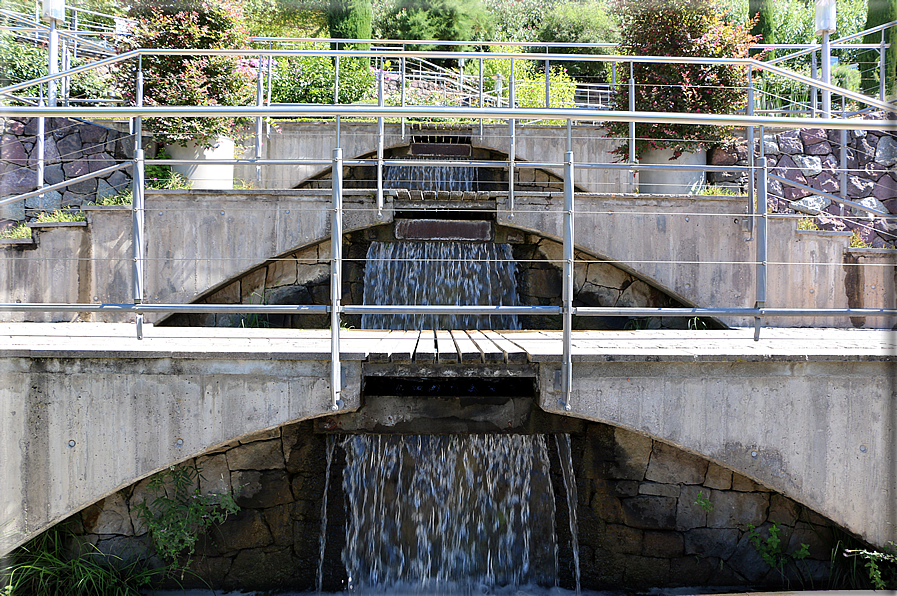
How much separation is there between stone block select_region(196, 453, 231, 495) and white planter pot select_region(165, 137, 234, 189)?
3007 mm

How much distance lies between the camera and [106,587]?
126 inches

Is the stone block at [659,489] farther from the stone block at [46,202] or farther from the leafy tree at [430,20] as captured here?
the leafy tree at [430,20]

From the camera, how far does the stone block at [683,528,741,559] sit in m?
3.62

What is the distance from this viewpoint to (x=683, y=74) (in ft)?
18.5

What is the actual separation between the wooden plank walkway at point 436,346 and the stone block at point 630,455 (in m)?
0.69

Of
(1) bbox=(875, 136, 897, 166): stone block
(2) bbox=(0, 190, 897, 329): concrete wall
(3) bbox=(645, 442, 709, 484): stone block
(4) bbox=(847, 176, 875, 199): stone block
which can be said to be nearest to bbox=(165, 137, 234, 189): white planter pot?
(2) bbox=(0, 190, 897, 329): concrete wall

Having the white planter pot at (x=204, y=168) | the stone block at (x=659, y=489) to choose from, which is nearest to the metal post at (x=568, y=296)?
the stone block at (x=659, y=489)

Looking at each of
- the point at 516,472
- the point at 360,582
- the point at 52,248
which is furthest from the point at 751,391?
the point at 52,248

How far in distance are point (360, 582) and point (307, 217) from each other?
2898 millimetres

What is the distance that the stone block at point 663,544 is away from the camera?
369 centimetres

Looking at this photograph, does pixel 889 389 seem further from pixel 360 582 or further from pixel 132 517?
pixel 132 517

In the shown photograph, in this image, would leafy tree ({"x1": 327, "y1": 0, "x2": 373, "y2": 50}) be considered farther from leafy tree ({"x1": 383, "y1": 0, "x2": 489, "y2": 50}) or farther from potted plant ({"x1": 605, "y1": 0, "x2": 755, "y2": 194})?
potted plant ({"x1": 605, "y1": 0, "x2": 755, "y2": 194})

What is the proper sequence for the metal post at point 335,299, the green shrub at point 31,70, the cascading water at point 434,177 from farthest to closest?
the green shrub at point 31,70 → the cascading water at point 434,177 → the metal post at point 335,299

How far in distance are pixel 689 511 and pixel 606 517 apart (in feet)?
1.75
